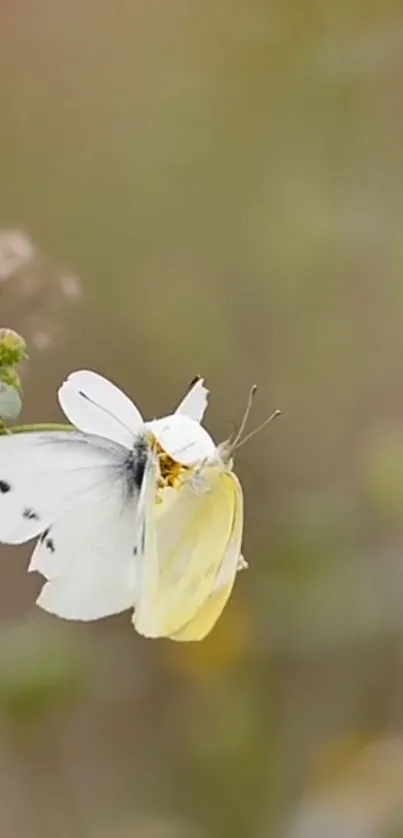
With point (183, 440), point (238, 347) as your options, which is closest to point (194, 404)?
point (183, 440)

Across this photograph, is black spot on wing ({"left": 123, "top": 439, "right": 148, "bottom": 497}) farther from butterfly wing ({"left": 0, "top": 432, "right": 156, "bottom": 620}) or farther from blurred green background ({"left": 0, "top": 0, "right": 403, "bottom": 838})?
blurred green background ({"left": 0, "top": 0, "right": 403, "bottom": 838})

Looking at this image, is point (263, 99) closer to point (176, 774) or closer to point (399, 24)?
point (399, 24)

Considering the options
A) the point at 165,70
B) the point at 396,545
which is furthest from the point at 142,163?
the point at 396,545

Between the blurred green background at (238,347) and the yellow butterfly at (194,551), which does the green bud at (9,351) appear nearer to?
the yellow butterfly at (194,551)

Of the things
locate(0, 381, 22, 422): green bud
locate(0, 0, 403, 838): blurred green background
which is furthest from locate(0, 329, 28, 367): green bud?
locate(0, 0, 403, 838): blurred green background

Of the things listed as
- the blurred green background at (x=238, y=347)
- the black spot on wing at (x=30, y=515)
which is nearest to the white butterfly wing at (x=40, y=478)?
the black spot on wing at (x=30, y=515)

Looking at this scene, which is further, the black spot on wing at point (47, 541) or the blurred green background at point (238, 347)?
the blurred green background at point (238, 347)

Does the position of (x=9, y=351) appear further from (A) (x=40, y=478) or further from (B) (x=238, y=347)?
(B) (x=238, y=347)
